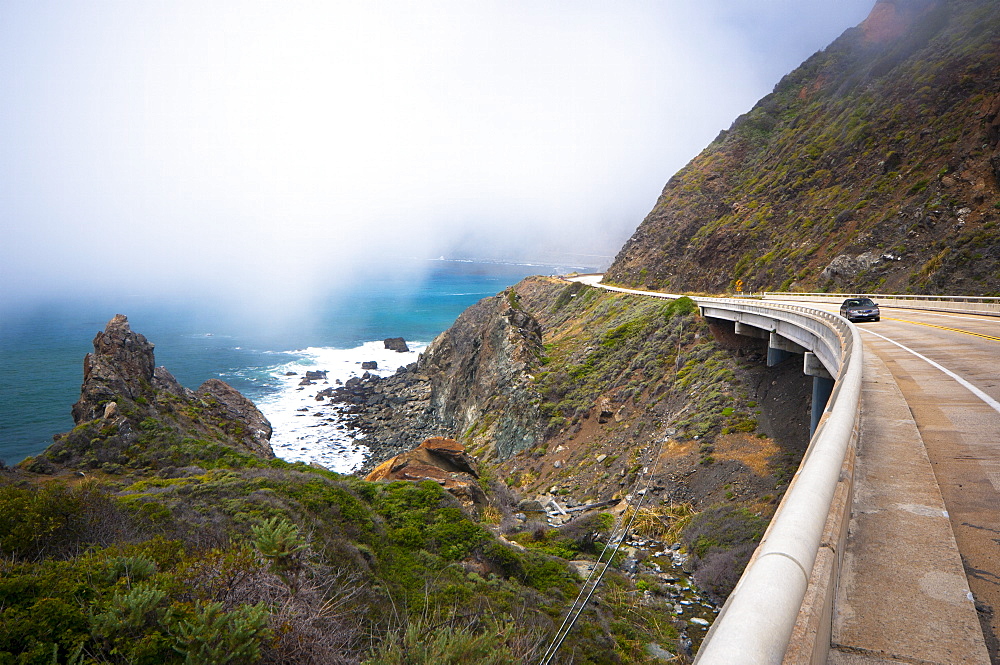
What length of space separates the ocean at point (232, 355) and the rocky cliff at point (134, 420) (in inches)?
594

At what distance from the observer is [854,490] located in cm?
417

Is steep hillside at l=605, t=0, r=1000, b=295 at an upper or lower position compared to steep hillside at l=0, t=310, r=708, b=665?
upper

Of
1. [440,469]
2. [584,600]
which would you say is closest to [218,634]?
[584,600]

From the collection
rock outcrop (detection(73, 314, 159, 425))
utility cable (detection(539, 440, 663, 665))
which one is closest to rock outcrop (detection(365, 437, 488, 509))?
utility cable (detection(539, 440, 663, 665))

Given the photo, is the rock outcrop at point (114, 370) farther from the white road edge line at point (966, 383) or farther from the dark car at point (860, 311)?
the dark car at point (860, 311)

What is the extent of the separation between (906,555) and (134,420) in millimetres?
21534

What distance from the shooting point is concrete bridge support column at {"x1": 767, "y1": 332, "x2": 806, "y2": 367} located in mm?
18719

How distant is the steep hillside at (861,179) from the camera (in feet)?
108

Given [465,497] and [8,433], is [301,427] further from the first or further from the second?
[465,497]

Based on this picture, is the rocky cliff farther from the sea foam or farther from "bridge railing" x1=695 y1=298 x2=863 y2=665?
"bridge railing" x1=695 y1=298 x2=863 y2=665

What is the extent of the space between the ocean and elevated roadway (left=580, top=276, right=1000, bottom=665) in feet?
Result: 120

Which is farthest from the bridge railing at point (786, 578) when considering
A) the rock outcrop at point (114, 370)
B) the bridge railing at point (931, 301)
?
the bridge railing at point (931, 301)

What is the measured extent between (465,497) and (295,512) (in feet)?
23.4

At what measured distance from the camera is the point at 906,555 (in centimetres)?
316
